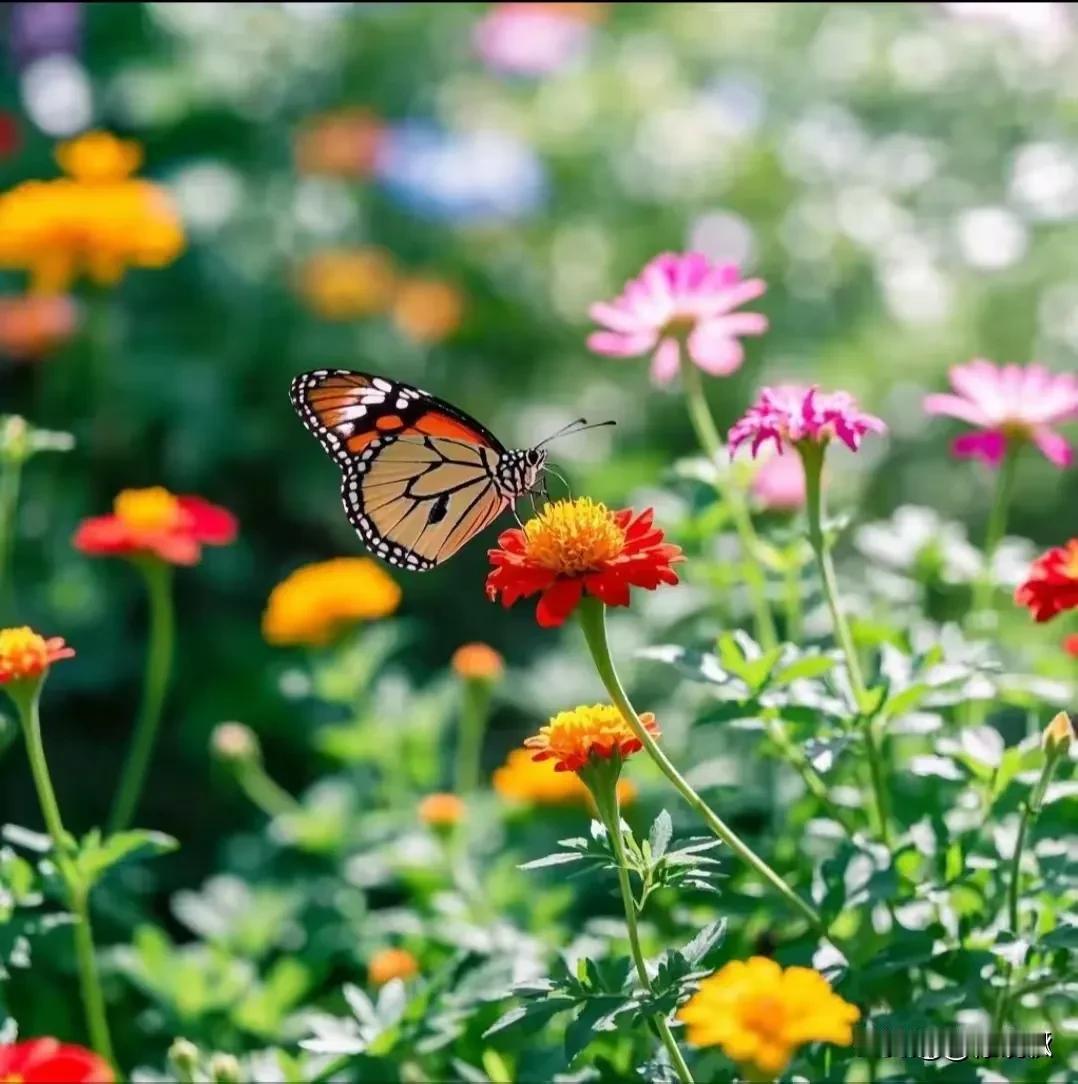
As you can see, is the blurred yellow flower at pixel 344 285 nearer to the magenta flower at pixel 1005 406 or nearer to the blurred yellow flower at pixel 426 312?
the blurred yellow flower at pixel 426 312

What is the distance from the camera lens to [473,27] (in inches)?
184

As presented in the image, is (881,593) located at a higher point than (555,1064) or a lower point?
higher

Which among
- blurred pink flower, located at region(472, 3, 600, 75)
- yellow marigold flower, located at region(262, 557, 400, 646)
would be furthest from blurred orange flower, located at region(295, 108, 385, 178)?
yellow marigold flower, located at region(262, 557, 400, 646)

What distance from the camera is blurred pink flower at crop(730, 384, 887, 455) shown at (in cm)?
142

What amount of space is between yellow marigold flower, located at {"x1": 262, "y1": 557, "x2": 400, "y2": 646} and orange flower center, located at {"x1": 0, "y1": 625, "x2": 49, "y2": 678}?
786mm

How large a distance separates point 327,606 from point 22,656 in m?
0.82

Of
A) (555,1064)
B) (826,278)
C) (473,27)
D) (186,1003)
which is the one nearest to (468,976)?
(555,1064)

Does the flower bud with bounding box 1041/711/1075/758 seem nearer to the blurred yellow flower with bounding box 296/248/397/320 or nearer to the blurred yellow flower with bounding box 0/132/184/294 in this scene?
the blurred yellow flower with bounding box 0/132/184/294

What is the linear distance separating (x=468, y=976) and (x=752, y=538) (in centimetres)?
52

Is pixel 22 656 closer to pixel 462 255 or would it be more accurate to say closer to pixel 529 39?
pixel 462 255

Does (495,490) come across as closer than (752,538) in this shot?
No

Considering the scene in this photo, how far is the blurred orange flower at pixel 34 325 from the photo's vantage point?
3312 mm

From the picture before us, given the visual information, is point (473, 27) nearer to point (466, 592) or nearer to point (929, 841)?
point (466, 592)

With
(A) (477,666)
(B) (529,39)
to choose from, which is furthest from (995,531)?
(B) (529,39)
